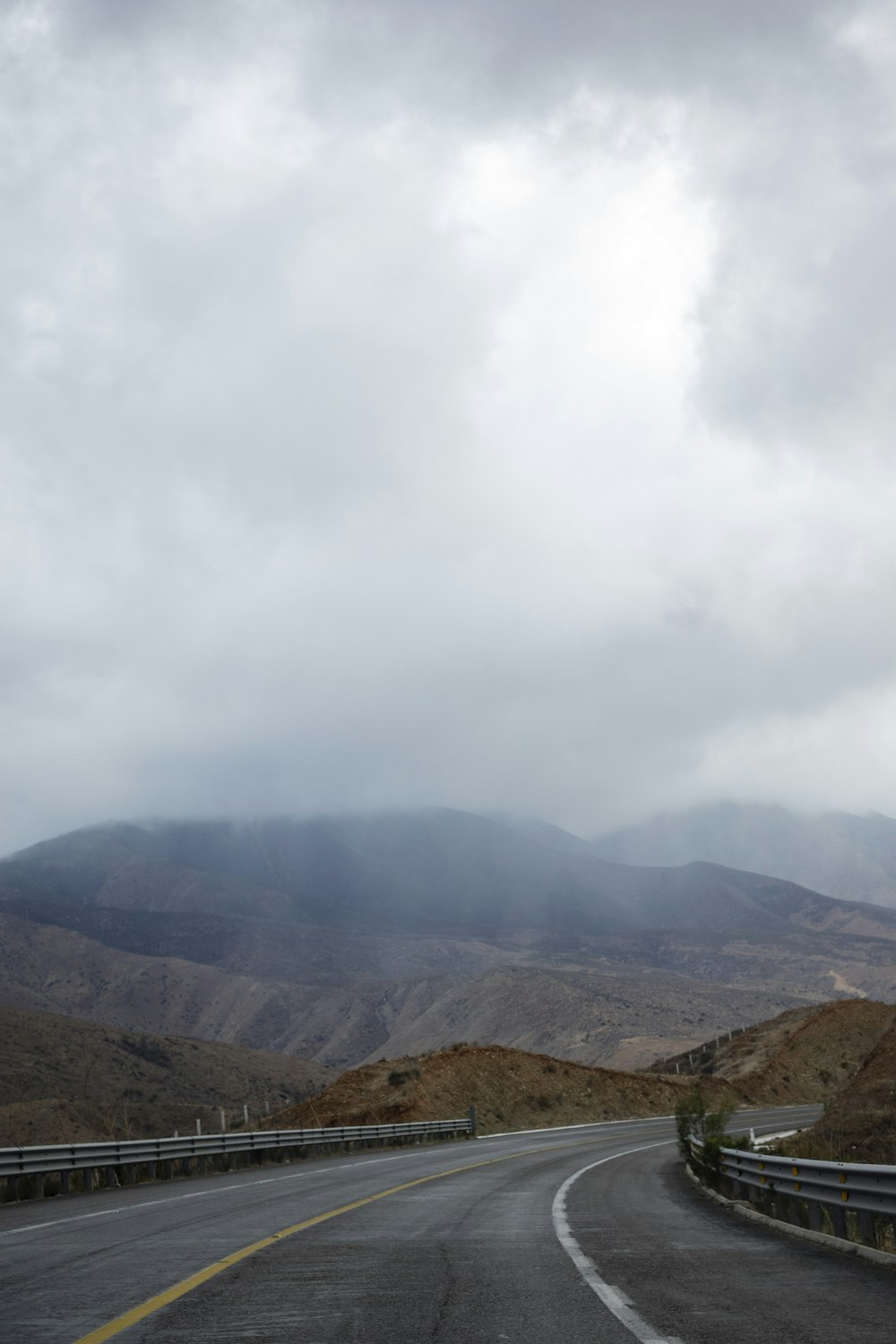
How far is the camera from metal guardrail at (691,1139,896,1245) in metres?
11.0

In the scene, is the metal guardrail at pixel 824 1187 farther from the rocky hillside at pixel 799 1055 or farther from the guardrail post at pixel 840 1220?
the rocky hillside at pixel 799 1055

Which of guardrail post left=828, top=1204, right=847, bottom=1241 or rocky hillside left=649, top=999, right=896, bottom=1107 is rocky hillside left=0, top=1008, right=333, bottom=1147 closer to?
rocky hillside left=649, top=999, right=896, bottom=1107

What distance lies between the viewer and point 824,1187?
12.8m

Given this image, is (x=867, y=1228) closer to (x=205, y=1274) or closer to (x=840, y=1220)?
(x=840, y=1220)

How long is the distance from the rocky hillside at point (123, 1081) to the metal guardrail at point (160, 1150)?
2497cm

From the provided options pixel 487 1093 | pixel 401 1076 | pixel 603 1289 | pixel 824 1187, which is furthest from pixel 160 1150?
pixel 487 1093

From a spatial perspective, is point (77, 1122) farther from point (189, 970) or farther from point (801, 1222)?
point (189, 970)

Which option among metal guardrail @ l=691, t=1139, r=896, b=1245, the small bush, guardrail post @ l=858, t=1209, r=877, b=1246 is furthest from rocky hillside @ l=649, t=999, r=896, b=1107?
guardrail post @ l=858, t=1209, r=877, b=1246

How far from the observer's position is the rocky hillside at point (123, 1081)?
6525 centimetres

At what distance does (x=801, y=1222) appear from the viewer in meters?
14.1

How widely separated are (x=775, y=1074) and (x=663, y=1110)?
9759 millimetres

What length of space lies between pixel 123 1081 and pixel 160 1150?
226ft

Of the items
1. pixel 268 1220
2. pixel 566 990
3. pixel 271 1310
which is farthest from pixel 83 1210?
pixel 566 990

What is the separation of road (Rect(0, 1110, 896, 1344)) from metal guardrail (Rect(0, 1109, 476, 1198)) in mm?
1464
